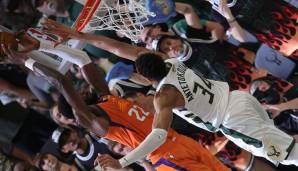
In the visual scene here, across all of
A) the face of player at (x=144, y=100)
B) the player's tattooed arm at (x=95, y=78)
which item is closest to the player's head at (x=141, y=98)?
the face of player at (x=144, y=100)

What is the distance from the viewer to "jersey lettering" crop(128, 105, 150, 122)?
4.24 meters

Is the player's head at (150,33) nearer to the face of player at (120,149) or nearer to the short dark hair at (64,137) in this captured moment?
the face of player at (120,149)

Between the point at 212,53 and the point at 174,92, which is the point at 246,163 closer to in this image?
the point at 212,53

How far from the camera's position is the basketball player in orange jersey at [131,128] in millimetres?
4079

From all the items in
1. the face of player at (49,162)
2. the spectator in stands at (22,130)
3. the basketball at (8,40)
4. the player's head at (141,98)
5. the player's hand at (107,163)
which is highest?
the basketball at (8,40)

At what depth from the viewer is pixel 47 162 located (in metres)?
5.43

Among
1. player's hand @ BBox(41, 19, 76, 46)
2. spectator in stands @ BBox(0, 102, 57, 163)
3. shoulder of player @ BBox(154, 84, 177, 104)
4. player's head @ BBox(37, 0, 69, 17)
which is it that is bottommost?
spectator in stands @ BBox(0, 102, 57, 163)

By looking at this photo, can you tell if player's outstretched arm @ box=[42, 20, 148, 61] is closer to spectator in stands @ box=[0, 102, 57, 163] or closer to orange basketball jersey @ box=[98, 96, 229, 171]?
orange basketball jersey @ box=[98, 96, 229, 171]

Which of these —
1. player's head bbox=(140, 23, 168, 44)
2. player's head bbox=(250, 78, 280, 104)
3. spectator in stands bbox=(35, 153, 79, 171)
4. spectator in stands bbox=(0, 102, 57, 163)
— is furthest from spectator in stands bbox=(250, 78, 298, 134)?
spectator in stands bbox=(0, 102, 57, 163)

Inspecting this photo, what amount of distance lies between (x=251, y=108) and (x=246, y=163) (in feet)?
3.51

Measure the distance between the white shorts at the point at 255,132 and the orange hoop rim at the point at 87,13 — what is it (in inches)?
48.7

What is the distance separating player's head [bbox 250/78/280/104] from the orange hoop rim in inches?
66.1

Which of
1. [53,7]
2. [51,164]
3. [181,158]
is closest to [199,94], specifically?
[181,158]

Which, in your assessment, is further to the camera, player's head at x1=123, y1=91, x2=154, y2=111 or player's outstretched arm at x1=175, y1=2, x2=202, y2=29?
player's outstretched arm at x1=175, y1=2, x2=202, y2=29
